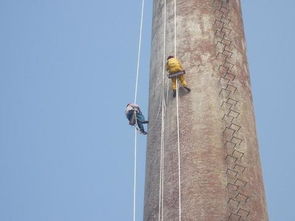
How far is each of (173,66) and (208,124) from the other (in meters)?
1.80

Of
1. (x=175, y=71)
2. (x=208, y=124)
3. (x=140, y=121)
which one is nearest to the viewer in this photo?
(x=208, y=124)

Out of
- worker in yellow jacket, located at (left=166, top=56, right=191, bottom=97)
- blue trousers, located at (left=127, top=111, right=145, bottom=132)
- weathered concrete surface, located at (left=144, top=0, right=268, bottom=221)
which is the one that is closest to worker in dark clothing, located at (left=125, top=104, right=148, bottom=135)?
blue trousers, located at (left=127, top=111, right=145, bottom=132)

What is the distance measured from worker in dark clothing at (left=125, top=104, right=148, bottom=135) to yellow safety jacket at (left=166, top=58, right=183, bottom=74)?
3.36 metres

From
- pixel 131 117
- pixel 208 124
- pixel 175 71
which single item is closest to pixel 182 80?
pixel 175 71

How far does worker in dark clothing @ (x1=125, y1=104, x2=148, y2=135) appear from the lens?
20.2 meters

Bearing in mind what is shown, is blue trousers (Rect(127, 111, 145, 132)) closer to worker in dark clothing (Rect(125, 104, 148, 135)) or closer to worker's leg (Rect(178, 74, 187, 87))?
worker in dark clothing (Rect(125, 104, 148, 135))

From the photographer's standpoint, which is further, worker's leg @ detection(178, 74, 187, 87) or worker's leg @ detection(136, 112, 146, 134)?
worker's leg @ detection(136, 112, 146, 134)

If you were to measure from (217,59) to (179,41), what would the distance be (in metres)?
1.25

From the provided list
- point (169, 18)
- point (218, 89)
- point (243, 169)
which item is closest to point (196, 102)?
point (218, 89)

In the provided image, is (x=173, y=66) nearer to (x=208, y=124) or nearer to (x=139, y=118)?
(x=208, y=124)

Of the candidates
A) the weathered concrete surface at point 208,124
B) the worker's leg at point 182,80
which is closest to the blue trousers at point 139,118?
the weathered concrete surface at point 208,124

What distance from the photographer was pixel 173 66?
17.1m

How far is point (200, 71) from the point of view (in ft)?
57.1

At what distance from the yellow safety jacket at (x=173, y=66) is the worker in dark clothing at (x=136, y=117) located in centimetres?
336
